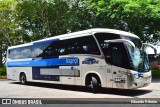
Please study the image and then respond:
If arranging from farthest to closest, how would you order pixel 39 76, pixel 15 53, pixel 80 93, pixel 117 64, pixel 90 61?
pixel 15 53, pixel 39 76, pixel 80 93, pixel 90 61, pixel 117 64

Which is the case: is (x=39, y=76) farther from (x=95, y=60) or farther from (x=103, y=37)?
(x=103, y=37)

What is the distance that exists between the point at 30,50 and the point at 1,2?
1253cm

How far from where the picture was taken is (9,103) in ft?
27.6

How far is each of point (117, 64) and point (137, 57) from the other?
1.04m

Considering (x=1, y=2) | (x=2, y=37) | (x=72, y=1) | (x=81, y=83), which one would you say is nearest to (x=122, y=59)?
(x=81, y=83)

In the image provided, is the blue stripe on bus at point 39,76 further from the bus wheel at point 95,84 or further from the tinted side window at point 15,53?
the bus wheel at point 95,84

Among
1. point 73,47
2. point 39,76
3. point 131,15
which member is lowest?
point 39,76

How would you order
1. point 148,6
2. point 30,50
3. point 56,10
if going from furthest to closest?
point 56,10 → point 148,6 → point 30,50

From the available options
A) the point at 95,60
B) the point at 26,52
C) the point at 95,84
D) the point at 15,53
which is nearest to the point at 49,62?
the point at 26,52

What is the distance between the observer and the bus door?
42.4ft

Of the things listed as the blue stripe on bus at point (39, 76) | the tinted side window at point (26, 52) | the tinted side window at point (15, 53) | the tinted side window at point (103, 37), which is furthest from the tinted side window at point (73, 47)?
the tinted side window at point (15, 53)

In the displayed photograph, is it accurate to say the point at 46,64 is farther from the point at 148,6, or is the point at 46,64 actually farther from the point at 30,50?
the point at 148,6

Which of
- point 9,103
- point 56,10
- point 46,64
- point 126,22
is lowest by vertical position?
point 9,103

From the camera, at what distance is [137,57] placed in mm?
13352
